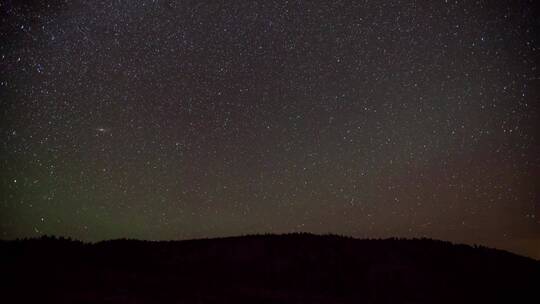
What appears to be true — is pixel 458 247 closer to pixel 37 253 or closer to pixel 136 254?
pixel 136 254

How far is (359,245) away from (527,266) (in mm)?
6777

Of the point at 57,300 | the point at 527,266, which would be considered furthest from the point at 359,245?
the point at 57,300

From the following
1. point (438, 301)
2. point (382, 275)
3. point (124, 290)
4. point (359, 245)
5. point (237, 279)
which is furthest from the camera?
point (359, 245)

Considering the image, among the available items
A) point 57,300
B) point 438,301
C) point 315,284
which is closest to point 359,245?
point 315,284

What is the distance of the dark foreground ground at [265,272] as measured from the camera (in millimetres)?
12555

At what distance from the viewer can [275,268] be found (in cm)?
1714

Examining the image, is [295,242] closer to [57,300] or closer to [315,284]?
[315,284]

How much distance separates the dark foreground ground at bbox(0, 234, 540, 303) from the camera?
12.6m

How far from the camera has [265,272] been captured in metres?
16.8

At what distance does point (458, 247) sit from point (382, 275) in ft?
17.5

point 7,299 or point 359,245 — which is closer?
point 7,299

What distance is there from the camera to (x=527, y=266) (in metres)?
18.9

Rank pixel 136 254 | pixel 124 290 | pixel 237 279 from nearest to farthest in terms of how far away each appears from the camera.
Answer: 1. pixel 124 290
2. pixel 237 279
3. pixel 136 254

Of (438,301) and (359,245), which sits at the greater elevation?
(359,245)
